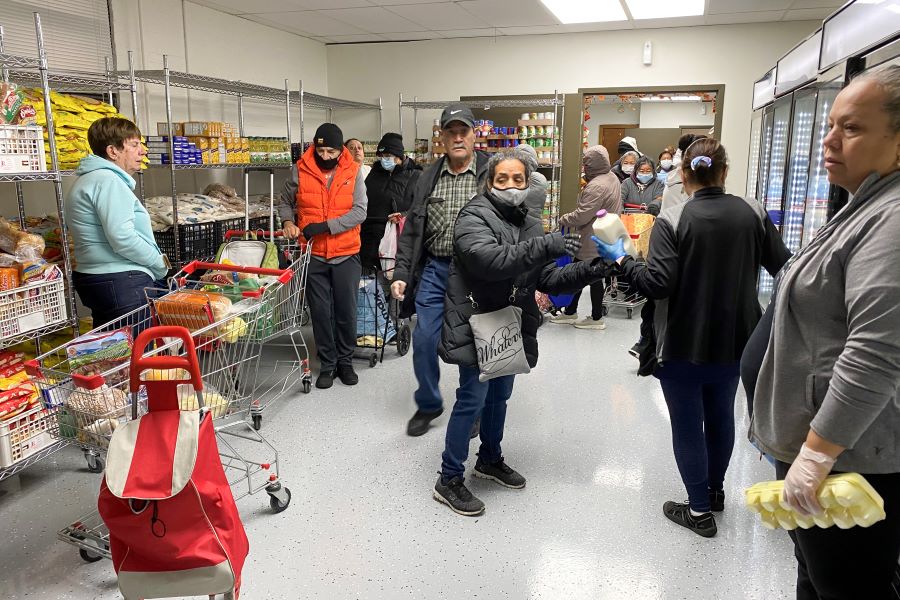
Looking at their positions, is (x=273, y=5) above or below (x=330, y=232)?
above

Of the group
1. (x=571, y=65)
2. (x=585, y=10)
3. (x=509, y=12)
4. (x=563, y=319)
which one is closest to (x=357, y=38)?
(x=509, y=12)

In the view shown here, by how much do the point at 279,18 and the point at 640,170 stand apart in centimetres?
423

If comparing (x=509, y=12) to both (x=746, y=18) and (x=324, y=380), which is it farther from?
(x=324, y=380)

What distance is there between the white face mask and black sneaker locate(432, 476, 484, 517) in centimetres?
127

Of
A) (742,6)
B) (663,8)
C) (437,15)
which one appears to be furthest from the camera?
(437,15)

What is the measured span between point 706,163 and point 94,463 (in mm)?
3195

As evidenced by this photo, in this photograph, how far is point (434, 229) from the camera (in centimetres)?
335

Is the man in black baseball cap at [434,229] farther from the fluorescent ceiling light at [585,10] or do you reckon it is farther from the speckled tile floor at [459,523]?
the fluorescent ceiling light at [585,10]

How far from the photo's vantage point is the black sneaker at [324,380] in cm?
439

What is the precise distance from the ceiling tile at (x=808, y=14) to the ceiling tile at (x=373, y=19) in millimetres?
3955

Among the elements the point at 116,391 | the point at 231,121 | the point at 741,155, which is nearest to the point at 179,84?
the point at 231,121

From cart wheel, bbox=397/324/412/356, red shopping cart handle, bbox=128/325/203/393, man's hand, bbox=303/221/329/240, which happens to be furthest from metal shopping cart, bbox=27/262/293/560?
cart wheel, bbox=397/324/412/356

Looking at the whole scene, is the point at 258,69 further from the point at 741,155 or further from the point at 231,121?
the point at 741,155

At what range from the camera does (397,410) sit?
4.00 metres
